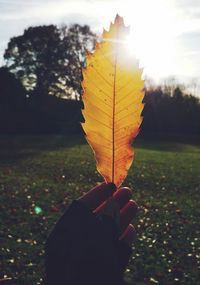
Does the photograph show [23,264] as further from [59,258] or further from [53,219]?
[59,258]

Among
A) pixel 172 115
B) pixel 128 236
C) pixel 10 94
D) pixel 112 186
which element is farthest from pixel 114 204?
pixel 172 115

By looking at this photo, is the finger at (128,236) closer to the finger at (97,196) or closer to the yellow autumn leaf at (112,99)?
the finger at (97,196)

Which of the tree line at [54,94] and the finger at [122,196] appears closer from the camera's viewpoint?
the finger at [122,196]

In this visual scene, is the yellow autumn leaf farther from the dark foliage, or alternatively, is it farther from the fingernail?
the dark foliage

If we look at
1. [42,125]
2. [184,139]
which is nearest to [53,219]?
[42,125]

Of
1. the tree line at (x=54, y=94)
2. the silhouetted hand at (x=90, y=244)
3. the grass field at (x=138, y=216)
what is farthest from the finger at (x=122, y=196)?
the tree line at (x=54, y=94)

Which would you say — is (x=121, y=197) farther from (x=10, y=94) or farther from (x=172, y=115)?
(x=172, y=115)
